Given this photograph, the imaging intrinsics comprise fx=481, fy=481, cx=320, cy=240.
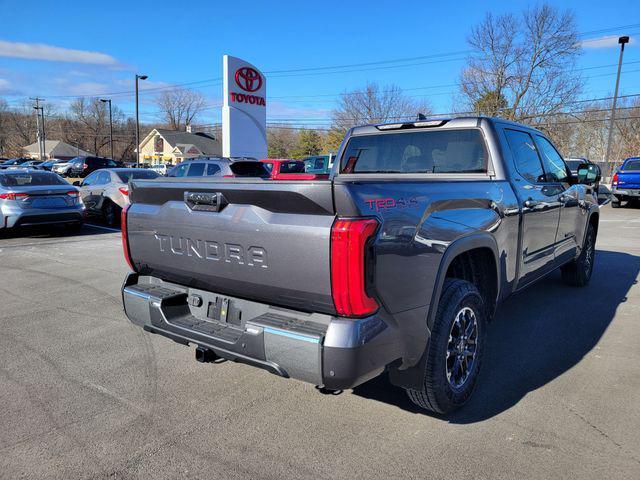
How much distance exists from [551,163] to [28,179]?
10763 mm

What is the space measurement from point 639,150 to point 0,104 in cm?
12728

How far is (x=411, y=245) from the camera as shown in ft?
8.52

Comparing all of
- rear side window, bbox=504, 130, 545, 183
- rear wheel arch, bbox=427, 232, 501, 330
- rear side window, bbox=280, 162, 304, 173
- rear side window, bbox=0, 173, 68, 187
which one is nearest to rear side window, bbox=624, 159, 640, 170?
rear side window, bbox=280, 162, 304, 173

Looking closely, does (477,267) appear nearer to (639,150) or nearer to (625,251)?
(625,251)

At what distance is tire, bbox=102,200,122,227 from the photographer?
13.1m

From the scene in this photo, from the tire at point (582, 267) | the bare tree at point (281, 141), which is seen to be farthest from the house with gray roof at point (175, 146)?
the tire at point (582, 267)

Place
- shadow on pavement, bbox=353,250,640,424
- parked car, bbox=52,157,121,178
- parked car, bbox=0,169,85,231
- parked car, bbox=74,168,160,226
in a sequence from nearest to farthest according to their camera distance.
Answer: shadow on pavement, bbox=353,250,640,424
parked car, bbox=0,169,85,231
parked car, bbox=74,168,160,226
parked car, bbox=52,157,121,178

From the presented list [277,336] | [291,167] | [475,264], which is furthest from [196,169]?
[277,336]

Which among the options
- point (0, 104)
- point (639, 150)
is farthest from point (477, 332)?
point (0, 104)

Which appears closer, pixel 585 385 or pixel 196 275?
pixel 196 275

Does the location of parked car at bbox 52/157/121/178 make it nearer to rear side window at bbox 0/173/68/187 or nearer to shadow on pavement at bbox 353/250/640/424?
rear side window at bbox 0/173/68/187

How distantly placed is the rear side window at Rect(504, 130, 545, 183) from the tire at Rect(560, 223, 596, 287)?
2.15 metres

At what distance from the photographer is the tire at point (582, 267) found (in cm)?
632

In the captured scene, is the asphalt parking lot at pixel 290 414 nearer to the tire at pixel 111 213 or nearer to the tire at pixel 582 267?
the tire at pixel 582 267
